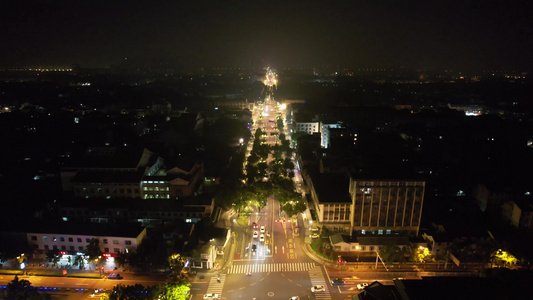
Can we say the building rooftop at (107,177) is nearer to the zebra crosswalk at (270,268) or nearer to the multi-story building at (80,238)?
the multi-story building at (80,238)

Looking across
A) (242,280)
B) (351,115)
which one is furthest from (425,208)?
(351,115)

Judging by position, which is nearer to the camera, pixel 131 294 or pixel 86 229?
pixel 131 294

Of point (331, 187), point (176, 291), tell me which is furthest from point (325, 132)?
point (176, 291)

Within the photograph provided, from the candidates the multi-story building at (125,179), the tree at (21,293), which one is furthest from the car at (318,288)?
the multi-story building at (125,179)

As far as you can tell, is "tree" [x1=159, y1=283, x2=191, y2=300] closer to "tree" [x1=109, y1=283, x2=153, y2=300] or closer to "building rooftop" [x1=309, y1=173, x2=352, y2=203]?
"tree" [x1=109, y1=283, x2=153, y2=300]

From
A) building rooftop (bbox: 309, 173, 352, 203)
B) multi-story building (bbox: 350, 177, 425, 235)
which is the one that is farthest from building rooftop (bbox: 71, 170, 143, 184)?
multi-story building (bbox: 350, 177, 425, 235)

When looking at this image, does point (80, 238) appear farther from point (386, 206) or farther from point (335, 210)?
point (386, 206)
